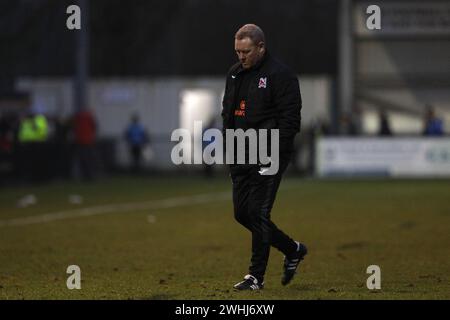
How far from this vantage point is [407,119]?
3997cm

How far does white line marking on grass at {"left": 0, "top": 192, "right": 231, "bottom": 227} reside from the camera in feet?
66.3

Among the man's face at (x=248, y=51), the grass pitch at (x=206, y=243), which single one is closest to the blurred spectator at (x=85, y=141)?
the grass pitch at (x=206, y=243)

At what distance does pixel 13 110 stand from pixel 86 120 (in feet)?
23.4

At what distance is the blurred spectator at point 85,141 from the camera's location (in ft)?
108

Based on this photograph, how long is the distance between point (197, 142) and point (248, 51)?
1147 inches

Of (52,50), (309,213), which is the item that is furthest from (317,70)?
(309,213)

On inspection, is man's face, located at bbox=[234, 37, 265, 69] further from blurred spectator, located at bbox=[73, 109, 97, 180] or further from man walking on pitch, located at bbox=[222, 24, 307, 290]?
blurred spectator, located at bbox=[73, 109, 97, 180]

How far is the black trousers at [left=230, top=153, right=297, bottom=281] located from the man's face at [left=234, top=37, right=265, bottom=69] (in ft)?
2.85

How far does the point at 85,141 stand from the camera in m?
33.4

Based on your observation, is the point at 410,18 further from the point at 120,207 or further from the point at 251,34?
the point at 251,34

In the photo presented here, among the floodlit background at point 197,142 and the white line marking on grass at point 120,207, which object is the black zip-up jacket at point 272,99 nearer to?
the floodlit background at point 197,142

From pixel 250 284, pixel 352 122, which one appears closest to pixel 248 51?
pixel 250 284

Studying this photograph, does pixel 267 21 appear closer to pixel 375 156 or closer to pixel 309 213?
pixel 375 156
